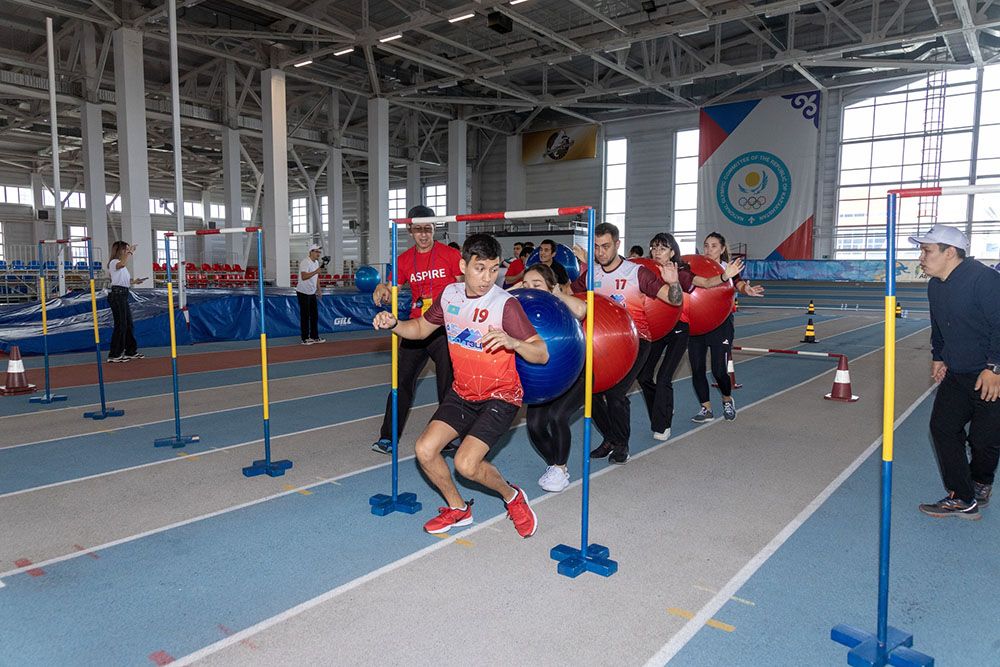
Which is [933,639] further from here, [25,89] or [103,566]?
[25,89]

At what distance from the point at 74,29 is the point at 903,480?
79.2 ft

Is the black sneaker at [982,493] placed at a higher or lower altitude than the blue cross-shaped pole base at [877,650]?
higher

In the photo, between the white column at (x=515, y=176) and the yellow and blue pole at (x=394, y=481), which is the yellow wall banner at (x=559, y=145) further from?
the yellow and blue pole at (x=394, y=481)

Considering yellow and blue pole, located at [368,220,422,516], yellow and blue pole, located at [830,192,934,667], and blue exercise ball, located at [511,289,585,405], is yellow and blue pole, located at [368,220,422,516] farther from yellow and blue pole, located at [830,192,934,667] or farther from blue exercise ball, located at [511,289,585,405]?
yellow and blue pole, located at [830,192,934,667]

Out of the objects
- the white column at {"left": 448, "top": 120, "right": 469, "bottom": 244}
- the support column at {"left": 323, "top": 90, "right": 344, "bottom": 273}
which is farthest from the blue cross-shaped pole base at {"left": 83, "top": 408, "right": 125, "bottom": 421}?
the support column at {"left": 323, "top": 90, "right": 344, "bottom": 273}

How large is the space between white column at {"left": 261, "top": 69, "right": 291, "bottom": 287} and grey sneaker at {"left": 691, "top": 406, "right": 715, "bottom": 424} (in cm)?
1597

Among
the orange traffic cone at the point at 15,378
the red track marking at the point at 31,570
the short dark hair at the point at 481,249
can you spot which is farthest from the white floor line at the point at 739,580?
the orange traffic cone at the point at 15,378

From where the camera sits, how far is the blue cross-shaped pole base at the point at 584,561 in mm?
3461

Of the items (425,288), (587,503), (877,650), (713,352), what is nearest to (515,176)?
(713,352)

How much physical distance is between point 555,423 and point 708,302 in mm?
2557

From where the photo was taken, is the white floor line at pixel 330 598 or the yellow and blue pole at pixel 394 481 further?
the yellow and blue pole at pixel 394 481

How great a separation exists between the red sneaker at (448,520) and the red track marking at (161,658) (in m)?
1.58

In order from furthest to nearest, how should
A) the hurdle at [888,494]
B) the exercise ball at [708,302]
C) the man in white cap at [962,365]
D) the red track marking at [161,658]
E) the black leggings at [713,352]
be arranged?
the black leggings at [713,352] → the exercise ball at [708,302] → the man in white cap at [962,365] → the red track marking at [161,658] → the hurdle at [888,494]

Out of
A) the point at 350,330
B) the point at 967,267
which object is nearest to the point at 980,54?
the point at 350,330
